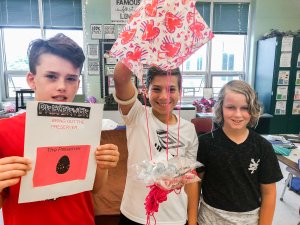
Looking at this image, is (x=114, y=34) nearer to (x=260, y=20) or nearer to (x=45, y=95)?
(x=260, y=20)

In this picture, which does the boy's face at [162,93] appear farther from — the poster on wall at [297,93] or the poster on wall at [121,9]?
the poster on wall at [297,93]

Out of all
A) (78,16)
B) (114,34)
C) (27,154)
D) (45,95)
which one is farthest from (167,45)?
(78,16)

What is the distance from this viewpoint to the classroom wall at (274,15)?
471 cm

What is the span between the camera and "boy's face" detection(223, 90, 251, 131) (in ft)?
3.53

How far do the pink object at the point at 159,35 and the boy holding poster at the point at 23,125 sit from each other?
0.54 feet

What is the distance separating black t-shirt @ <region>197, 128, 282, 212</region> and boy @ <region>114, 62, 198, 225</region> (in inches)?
3.6

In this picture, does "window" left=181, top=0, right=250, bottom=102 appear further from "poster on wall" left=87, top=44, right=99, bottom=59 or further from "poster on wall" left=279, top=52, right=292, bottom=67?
"poster on wall" left=87, top=44, right=99, bottom=59

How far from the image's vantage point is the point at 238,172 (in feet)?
3.43

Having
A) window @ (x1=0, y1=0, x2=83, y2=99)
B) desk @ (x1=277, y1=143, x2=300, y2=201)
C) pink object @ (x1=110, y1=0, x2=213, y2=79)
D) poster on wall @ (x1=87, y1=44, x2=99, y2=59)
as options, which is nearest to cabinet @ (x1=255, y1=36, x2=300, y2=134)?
desk @ (x1=277, y1=143, x2=300, y2=201)

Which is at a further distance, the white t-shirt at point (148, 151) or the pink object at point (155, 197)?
the white t-shirt at point (148, 151)

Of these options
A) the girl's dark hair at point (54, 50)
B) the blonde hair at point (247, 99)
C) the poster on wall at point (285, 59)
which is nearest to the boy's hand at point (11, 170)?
the girl's dark hair at point (54, 50)

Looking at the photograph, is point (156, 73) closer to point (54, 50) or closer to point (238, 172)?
point (54, 50)

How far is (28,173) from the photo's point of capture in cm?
65

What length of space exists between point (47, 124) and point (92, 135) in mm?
132
